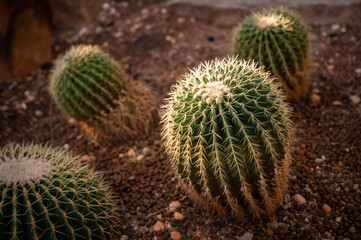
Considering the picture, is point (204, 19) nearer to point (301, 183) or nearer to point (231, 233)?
point (301, 183)

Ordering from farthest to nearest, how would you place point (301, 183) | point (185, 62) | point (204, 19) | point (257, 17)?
point (204, 19) → point (185, 62) → point (257, 17) → point (301, 183)

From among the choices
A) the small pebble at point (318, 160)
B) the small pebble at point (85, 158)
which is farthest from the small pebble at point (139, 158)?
the small pebble at point (318, 160)

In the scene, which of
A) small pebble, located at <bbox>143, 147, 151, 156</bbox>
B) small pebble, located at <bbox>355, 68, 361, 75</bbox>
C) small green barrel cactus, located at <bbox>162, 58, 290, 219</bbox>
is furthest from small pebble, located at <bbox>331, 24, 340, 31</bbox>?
small pebble, located at <bbox>143, 147, 151, 156</bbox>

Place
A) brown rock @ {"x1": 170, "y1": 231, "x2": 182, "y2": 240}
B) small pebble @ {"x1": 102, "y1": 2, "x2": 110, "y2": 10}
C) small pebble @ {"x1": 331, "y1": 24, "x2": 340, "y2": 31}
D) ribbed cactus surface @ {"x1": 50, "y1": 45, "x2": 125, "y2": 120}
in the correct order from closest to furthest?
brown rock @ {"x1": 170, "y1": 231, "x2": 182, "y2": 240} < ribbed cactus surface @ {"x1": 50, "y1": 45, "x2": 125, "y2": 120} < small pebble @ {"x1": 331, "y1": 24, "x2": 340, "y2": 31} < small pebble @ {"x1": 102, "y1": 2, "x2": 110, "y2": 10}

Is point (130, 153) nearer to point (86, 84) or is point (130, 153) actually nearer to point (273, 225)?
point (86, 84)

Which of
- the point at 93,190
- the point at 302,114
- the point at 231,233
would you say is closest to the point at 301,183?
the point at 231,233

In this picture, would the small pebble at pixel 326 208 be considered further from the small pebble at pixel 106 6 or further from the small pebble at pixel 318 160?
the small pebble at pixel 106 6

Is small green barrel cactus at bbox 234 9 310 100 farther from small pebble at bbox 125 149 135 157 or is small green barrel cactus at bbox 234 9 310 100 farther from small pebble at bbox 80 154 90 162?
small pebble at bbox 80 154 90 162

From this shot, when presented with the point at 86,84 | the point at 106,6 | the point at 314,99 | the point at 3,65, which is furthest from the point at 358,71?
the point at 3,65
